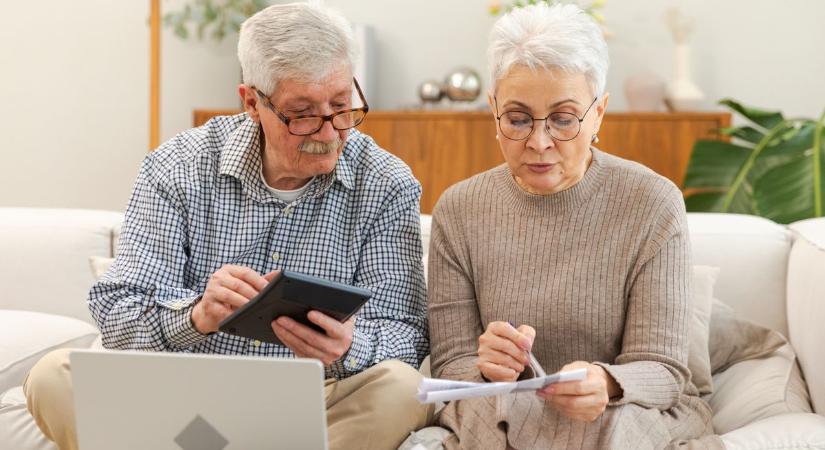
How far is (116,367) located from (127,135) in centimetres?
367

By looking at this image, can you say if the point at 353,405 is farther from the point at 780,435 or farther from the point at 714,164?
the point at 714,164

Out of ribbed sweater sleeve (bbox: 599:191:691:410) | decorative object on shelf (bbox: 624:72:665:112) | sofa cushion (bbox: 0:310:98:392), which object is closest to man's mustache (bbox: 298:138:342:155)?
ribbed sweater sleeve (bbox: 599:191:691:410)

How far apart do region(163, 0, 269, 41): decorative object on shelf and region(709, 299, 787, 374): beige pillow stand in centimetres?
295

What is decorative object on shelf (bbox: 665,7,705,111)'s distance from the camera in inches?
163

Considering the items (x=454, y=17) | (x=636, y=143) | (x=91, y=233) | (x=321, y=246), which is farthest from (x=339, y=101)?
(x=454, y=17)

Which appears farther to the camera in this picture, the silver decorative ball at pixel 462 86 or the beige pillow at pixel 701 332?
the silver decorative ball at pixel 462 86

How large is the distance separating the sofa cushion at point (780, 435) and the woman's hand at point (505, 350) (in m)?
0.44

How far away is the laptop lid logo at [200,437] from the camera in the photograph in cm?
134

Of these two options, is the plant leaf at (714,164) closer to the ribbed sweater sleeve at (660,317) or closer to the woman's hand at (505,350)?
the ribbed sweater sleeve at (660,317)

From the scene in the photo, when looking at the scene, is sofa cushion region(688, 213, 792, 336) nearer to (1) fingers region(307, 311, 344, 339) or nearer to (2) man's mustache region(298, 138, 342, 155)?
(2) man's mustache region(298, 138, 342, 155)

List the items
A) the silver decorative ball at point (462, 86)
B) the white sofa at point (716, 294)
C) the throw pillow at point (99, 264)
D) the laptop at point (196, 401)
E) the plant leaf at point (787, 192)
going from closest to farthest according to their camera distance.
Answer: the laptop at point (196, 401) → the white sofa at point (716, 294) → the throw pillow at point (99, 264) → the plant leaf at point (787, 192) → the silver decorative ball at point (462, 86)

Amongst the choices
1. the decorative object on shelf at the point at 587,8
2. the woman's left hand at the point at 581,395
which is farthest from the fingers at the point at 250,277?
the decorative object on shelf at the point at 587,8

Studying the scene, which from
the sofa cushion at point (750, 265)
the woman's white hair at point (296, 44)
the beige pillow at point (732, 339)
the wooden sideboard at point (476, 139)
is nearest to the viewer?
the woman's white hair at point (296, 44)

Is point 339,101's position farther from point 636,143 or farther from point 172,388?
point 636,143
